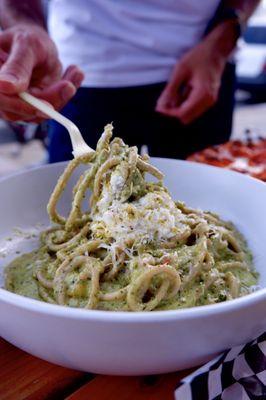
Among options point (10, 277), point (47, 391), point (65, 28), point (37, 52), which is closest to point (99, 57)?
point (65, 28)

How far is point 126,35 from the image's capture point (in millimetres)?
1945

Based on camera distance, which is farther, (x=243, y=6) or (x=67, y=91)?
(x=243, y=6)

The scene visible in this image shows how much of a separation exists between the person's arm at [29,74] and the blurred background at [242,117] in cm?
103

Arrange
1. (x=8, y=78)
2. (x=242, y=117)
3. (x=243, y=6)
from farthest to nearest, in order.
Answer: (x=242, y=117) < (x=243, y=6) < (x=8, y=78)

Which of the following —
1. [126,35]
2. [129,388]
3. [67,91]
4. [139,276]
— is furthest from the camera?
[126,35]

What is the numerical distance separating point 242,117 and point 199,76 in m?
4.78

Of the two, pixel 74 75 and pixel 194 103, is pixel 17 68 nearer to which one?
pixel 74 75

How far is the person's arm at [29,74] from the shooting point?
1.24 meters

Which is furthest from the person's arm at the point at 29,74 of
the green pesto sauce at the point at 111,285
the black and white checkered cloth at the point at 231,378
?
the black and white checkered cloth at the point at 231,378

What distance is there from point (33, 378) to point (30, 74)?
2.59ft

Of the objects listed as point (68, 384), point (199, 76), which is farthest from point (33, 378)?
point (199, 76)

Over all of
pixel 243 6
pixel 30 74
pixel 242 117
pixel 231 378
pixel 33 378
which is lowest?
pixel 242 117

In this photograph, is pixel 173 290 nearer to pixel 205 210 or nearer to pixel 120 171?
pixel 120 171

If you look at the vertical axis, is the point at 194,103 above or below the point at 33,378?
above
